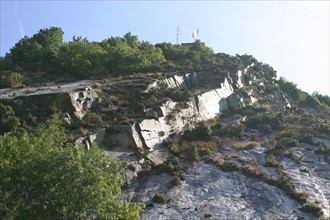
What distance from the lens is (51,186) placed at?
21859 millimetres

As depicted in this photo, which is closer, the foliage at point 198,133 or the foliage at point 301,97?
the foliage at point 198,133

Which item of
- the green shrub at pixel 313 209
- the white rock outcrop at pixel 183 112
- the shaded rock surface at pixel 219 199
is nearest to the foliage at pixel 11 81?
the white rock outcrop at pixel 183 112

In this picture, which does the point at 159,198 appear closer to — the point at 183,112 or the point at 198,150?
the point at 198,150

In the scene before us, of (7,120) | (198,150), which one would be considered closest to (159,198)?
(198,150)

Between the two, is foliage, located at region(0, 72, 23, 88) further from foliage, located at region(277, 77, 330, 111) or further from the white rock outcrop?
foliage, located at region(277, 77, 330, 111)

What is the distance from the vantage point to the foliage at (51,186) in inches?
843

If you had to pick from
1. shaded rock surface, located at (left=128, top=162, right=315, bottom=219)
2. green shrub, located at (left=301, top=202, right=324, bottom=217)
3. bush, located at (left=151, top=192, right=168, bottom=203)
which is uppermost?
bush, located at (left=151, top=192, right=168, bottom=203)

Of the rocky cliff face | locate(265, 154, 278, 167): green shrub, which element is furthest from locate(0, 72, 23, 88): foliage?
locate(265, 154, 278, 167): green shrub

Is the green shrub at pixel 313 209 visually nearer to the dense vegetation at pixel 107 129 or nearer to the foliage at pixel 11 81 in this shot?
the dense vegetation at pixel 107 129

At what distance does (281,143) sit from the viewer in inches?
1662

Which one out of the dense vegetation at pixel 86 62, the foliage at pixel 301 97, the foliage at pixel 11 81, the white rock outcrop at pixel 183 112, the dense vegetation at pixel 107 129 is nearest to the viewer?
the dense vegetation at pixel 107 129

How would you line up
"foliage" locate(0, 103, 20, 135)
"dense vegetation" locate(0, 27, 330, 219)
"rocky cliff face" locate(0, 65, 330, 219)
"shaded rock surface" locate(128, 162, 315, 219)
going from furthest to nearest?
"foliage" locate(0, 103, 20, 135) → "rocky cliff face" locate(0, 65, 330, 219) → "shaded rock surface" locate(128, 162, 315, 219) → "dense vegetation" locate(0, 27, 330, 219)

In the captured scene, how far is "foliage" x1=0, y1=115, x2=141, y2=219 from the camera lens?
21.4 metres

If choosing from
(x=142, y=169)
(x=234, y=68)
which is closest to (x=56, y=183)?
(x=142, y=169)
